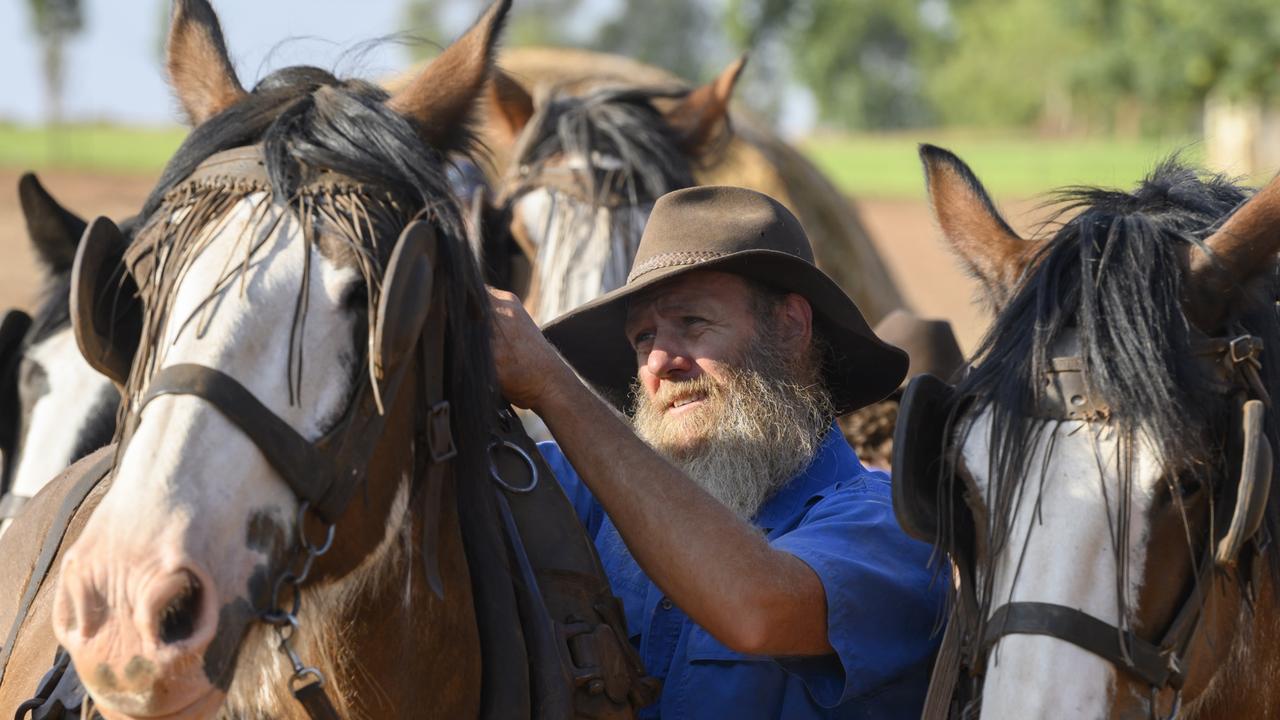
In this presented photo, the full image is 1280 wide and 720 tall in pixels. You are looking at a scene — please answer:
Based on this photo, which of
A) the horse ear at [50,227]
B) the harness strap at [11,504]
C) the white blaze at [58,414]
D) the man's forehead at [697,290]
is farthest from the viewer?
the horse ear at [50,227]

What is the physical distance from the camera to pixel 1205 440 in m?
2.33

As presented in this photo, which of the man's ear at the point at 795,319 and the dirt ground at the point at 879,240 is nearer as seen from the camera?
the man's ear at the point at 795,319

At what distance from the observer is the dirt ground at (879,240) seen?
62.7ft

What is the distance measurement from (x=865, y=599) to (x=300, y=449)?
136 centimetres

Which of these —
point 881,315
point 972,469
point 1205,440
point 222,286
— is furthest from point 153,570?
point 881,315

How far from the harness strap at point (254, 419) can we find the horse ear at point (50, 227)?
2.41m

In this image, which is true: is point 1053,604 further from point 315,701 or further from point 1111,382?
point 315,701

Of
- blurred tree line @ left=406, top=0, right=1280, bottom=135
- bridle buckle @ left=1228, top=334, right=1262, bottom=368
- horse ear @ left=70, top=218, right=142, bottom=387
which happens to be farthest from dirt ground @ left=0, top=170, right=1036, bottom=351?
horse ear @ left=70, top=218, right=142, bottom=387

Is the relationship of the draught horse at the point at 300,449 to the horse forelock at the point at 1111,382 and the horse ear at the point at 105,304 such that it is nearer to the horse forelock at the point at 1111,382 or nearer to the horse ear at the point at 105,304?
the horse ear at the point at 105,304

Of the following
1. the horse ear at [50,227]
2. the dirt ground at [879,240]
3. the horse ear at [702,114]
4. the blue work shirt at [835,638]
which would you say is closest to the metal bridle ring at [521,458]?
the blue work shirt at [835,638]

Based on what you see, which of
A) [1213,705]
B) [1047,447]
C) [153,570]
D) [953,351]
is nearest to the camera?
[153,570]

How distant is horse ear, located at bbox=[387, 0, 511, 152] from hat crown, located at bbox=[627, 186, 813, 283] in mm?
989

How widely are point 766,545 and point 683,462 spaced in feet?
1.98

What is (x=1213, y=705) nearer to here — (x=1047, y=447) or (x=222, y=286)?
(x=1047, y=447)
